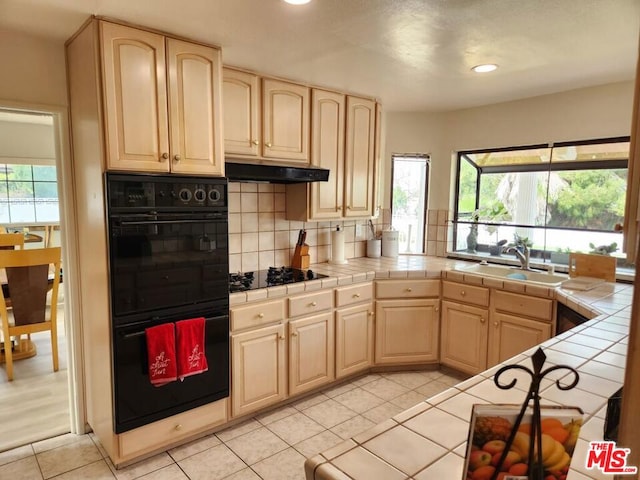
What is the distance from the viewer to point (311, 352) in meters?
2.93

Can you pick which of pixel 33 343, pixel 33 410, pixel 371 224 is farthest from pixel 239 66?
pixel 33 343

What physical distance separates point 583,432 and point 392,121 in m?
3.37

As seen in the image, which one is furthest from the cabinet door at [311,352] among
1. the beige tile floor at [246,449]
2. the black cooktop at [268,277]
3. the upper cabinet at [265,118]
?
the upper cabinet at [265,118]

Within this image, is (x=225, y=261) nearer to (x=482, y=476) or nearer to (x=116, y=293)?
(x=116, y=293)

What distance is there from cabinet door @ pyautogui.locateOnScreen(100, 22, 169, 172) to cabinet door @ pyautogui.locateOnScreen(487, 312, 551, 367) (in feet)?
8.35

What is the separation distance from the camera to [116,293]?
2.05 m

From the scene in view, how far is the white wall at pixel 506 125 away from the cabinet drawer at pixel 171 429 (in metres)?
2.52

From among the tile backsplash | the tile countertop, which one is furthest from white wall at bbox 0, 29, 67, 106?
the tile countertop

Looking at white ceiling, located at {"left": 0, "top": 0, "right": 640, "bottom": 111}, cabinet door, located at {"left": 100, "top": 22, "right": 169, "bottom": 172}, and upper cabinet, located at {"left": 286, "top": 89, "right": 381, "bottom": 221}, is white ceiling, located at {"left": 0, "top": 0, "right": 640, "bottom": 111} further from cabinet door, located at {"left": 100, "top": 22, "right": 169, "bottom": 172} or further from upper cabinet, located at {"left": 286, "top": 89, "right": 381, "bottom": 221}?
upper cabinet, located at {"left": 286, "top": 89, "right": 381, "bottom": 221}

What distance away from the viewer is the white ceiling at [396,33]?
1.80m

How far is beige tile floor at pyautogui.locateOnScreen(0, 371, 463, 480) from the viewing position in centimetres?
217

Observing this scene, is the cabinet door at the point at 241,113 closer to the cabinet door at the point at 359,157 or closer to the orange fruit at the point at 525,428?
the cabinet door at the point at 359,157

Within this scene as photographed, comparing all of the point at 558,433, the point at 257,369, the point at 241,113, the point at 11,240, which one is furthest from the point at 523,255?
the point at 11,240

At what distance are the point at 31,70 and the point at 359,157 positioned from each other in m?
2.29
